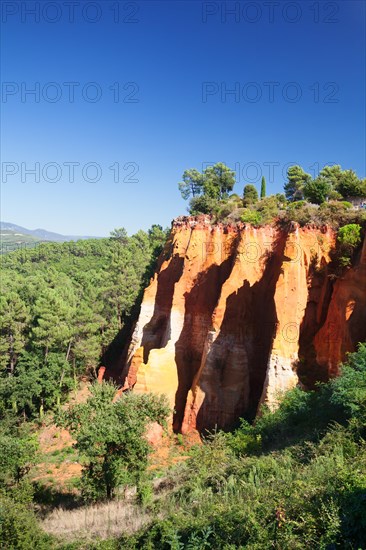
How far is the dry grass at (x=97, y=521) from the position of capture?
34.6ft

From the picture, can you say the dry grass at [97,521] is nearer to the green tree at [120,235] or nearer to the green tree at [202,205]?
the green tree at [202,205]

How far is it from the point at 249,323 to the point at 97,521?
495 inches

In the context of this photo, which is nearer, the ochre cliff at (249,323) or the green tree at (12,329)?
the ochre cliff at (249,323)

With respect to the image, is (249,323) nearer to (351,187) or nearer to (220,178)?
(351,187)

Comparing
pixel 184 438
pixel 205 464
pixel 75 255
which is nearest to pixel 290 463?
pixel 205 464

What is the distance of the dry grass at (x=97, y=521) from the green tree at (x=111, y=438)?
0.81m

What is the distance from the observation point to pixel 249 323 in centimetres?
2156

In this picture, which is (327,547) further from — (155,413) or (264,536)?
(155,413)

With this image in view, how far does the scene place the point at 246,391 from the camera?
20.8 metres

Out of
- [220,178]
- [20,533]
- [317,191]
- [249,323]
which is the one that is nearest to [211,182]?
[220,178]

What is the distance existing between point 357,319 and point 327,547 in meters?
12.1

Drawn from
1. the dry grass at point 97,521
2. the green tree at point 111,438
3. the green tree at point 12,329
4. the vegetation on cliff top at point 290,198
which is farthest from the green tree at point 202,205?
the dry grass at point 97,521

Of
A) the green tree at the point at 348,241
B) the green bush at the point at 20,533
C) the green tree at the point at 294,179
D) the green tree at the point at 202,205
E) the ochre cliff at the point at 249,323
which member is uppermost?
the green tree at the point at 294,179

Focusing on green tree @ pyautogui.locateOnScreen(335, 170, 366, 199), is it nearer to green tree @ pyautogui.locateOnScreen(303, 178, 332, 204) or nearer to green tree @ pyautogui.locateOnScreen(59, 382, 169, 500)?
green tree @ pyautogui.locateOnScreen(303, 178, 332, 204)
